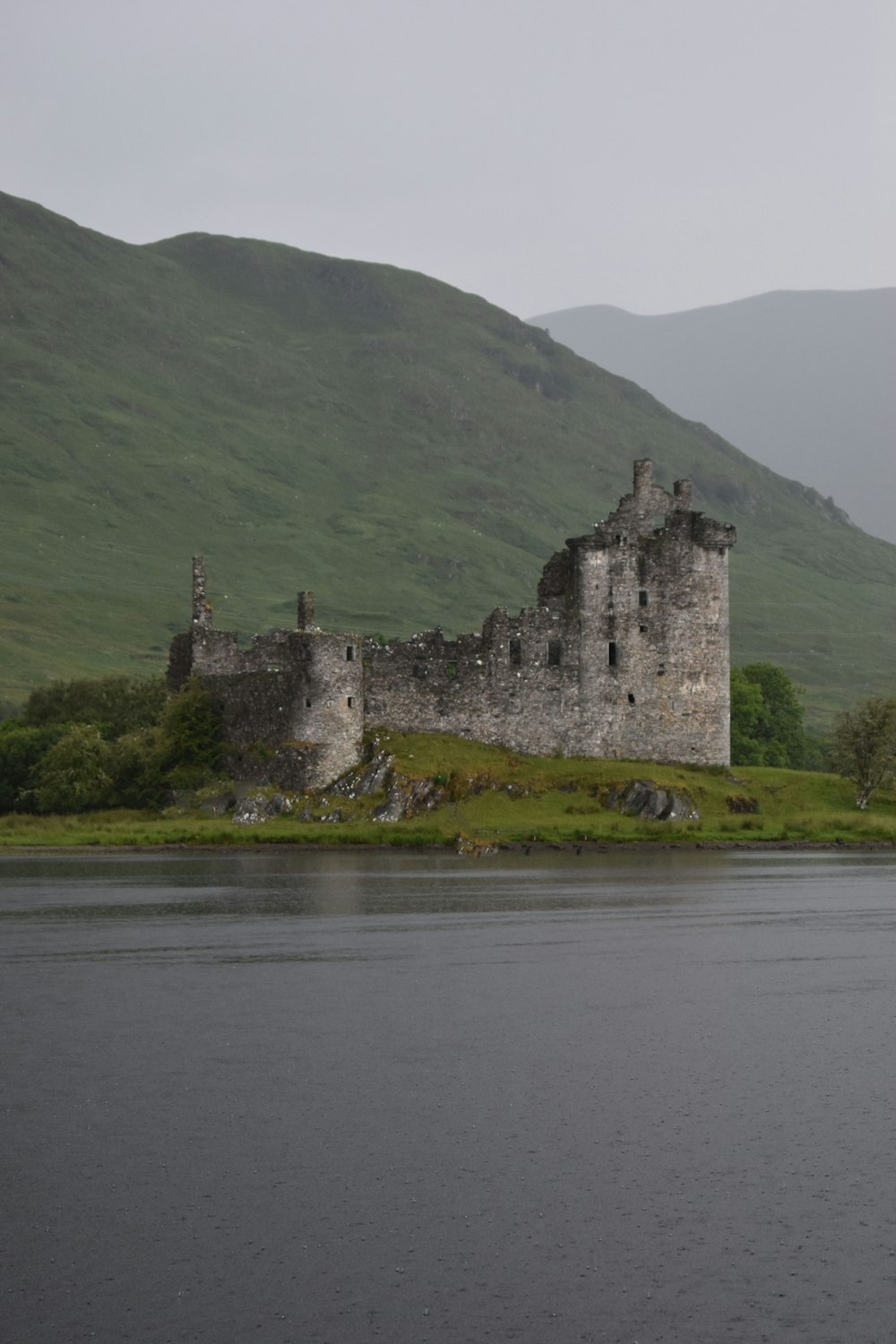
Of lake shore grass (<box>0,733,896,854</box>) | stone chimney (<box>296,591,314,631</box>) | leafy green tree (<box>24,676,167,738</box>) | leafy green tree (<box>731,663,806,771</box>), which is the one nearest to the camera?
lake shore grass (<box>0,733,896,854</box>)

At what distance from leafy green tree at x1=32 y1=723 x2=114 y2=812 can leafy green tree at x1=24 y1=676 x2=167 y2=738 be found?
14.2 feet

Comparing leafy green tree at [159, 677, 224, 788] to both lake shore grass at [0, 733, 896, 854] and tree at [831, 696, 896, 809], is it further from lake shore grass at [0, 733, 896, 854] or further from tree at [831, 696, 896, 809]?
tree at [831, 696, 896, 809]

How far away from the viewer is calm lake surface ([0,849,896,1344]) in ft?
47.9

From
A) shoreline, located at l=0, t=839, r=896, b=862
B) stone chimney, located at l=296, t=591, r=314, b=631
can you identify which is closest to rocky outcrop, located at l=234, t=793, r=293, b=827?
shoreline, located at l=0, t=839, r=896, b=862

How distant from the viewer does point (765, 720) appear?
9412cm

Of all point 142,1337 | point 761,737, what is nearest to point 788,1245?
point 142,1337

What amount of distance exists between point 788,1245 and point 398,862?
42844mm

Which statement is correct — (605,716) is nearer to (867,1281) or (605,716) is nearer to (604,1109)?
(604,1109)

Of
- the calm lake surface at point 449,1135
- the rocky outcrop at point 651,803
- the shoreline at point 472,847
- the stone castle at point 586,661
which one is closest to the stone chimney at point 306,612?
the stone castle at point 586,661

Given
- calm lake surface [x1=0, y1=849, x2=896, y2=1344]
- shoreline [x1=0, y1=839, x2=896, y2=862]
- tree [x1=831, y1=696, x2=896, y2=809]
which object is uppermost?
tree [x1=831, y1=696, x2=896, y2=809]

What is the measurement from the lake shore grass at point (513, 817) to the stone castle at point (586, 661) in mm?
1114

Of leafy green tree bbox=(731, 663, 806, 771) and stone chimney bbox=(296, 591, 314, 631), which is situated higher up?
stone chimney bbox=(296, 591, 314, 631)

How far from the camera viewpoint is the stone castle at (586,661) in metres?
67.1

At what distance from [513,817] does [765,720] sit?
114 feet
